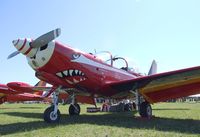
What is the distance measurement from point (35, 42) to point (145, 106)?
5.64 m

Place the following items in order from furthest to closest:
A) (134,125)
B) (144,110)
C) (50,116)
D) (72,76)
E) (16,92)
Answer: (16,92) → (144,110) → (72,76) → (50,116) → (134,125)

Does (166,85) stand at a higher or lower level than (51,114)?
higher

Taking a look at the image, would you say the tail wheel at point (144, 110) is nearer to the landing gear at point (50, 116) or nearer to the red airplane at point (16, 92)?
the landing gear at point (50, 116)

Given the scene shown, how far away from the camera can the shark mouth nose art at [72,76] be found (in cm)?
1075

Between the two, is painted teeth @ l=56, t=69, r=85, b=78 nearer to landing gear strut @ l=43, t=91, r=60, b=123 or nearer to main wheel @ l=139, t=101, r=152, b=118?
landing gear strut @ l=43, t=91, r=60, b=123

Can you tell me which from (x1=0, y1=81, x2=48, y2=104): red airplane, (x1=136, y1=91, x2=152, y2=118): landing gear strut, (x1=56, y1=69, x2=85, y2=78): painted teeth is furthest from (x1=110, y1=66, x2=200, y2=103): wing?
(x1=0, y1=81, x2=48, y2=104): red airplane

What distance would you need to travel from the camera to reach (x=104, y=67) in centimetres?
1261

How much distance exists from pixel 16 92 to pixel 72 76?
13.3 meters

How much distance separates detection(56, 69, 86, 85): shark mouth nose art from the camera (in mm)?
10750

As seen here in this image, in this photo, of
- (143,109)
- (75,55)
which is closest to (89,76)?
(75,55)

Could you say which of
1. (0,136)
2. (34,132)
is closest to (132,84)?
(34,132)

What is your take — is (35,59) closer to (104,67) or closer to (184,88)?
(104,67)

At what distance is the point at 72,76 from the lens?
10.9 meters

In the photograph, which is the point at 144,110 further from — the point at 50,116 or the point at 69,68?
the point at 50,116
